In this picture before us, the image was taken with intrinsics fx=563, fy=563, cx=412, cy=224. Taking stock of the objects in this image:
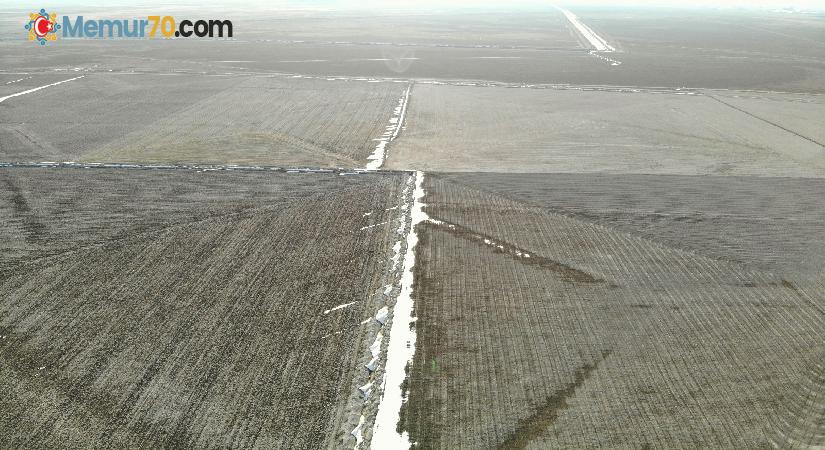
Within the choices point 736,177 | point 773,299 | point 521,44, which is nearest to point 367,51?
Result: point 521,44

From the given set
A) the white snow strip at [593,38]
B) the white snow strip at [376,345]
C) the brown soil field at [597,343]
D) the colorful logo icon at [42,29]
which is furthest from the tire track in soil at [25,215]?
the white snow strip at [593,38]

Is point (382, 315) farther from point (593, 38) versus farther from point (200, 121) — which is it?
point (593, 38)

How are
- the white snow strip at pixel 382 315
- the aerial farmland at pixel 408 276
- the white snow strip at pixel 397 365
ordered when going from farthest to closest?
the white snow strip at pixel 382 315 → the aerial farmland at pixel 408 276 → the white snow strip at pixel 397 365

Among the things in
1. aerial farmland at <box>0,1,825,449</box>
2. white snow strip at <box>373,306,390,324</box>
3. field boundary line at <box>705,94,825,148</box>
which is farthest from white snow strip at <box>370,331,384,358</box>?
field boundary line at <box>705,94,825,148</box>

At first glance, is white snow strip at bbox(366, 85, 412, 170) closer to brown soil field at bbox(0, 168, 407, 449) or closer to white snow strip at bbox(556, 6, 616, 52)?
brown soil field at bbox(0, 168, 407, 449)

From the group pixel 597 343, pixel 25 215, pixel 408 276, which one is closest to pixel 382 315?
pixel 408 276

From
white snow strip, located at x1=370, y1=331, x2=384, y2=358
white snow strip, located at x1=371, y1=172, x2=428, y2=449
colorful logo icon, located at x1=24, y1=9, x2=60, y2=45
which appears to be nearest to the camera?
white snow strip, located at x1=371, y1=172, x2=428, y2=449

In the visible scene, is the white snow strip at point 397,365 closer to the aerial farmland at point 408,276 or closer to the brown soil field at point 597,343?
the aerial farmland at point 408,276

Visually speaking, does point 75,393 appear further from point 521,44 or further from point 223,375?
point 521,44
